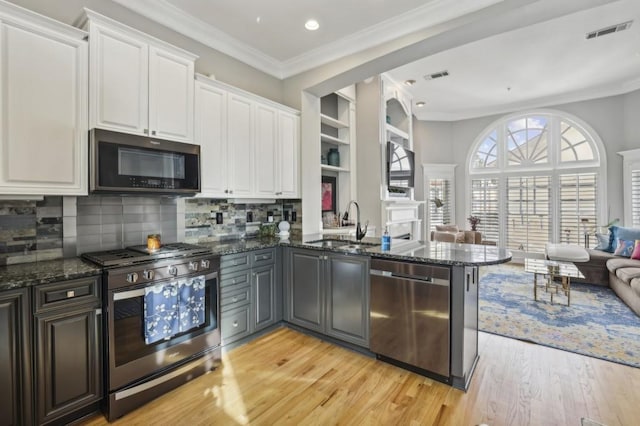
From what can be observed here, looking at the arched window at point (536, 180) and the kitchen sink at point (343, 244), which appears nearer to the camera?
the kitchen sink at point (343, 244)

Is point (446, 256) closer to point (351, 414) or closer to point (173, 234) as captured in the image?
point (351, 414)

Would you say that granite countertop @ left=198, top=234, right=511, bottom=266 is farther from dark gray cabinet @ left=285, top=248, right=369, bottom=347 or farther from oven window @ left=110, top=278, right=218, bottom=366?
oven window @ left=110, top=278, right=218, bottom=366

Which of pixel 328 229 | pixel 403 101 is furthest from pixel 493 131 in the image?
pixel 328 229

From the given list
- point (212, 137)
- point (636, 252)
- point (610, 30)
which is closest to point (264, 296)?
point (212, 137)

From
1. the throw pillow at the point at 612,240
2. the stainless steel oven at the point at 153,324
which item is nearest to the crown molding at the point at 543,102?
the throw pillow at the point at 612,240

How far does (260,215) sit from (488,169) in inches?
236

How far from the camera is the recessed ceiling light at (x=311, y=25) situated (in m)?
3.00

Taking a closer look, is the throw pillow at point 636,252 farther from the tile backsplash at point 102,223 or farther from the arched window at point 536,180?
the tile backsplash at point 102,223

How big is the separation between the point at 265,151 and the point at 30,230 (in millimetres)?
2136

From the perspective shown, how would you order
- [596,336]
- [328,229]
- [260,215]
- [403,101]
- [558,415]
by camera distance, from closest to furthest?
[558,415]
[596,336]
[260,215]
[328,229]
[403,101]

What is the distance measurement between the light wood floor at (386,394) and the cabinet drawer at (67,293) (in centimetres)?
81

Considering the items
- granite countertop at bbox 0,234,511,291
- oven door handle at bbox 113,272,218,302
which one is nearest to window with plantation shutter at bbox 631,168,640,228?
granite countertop at bbox 0,234,511,291

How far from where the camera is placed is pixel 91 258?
2.17 meters

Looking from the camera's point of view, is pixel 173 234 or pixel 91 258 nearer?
pixel 91 258
